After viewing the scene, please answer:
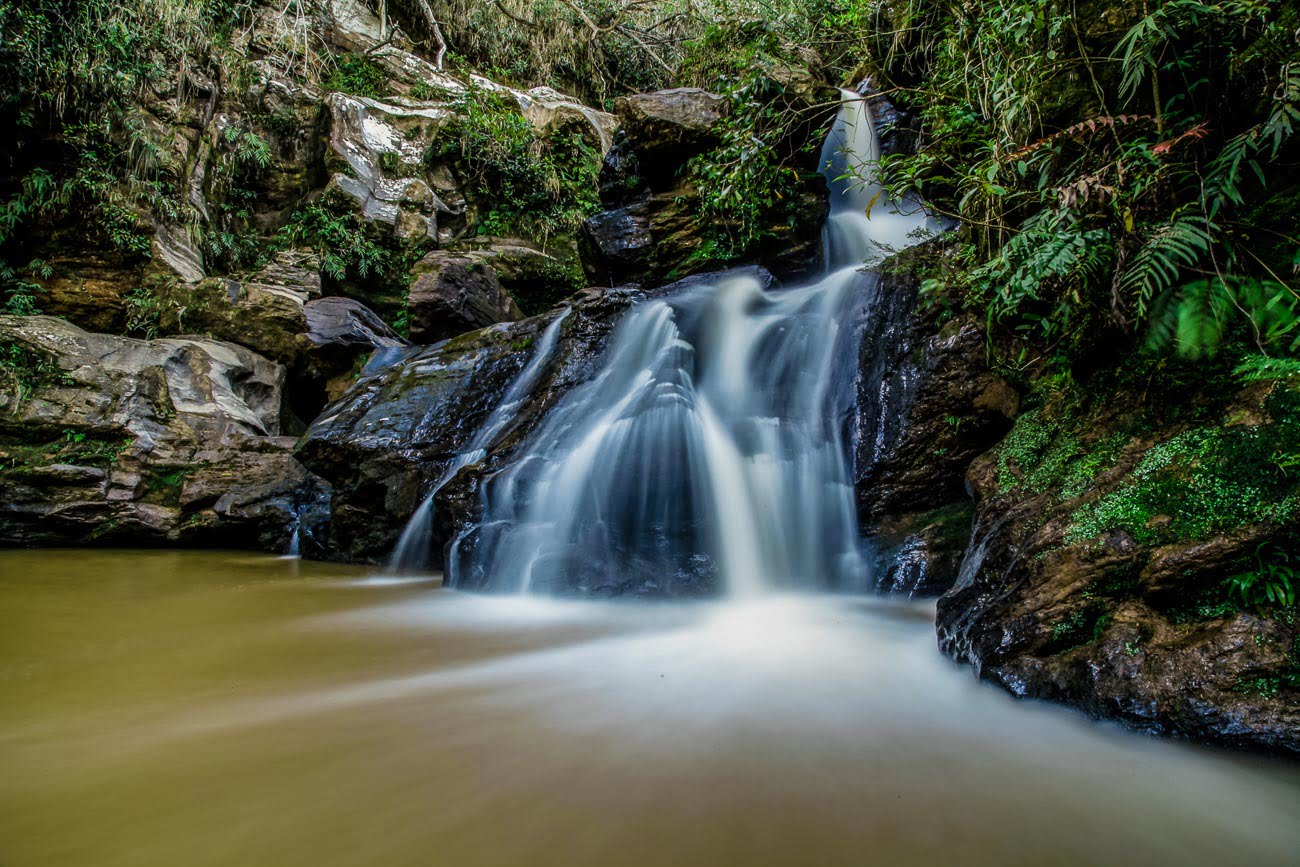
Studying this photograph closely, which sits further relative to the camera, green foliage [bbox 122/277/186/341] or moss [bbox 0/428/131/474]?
green foliage [bbox 122/277/186/341]

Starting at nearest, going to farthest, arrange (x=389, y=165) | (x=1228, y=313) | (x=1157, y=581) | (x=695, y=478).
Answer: (x=1157, y=581) → (x=1228, y=313) → (x=695, y=478) → (x=389, y=165)

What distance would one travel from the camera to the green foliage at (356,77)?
1168 centimetres

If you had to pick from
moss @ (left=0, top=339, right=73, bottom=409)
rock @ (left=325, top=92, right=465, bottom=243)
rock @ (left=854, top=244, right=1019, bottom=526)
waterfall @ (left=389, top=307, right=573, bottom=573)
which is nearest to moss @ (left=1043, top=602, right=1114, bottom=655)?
rock @ (left=854, top=244, right=1019, bottom=526)

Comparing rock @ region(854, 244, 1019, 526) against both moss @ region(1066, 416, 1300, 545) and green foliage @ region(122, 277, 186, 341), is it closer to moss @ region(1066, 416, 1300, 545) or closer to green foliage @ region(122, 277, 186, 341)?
moss @ region(1066, 416, 1300, 545)

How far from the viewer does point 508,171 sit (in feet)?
38.0

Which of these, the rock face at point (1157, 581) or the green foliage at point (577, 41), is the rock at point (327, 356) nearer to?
the green foliage at point (577, 41)

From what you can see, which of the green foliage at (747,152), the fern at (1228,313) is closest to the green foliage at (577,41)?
the green foliage at (747,152)

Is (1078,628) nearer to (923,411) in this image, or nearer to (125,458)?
(923,411)

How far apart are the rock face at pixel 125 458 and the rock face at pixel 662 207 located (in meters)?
4.81

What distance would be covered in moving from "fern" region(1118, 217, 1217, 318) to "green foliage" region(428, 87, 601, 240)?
10.2 m

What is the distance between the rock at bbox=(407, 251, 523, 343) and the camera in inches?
335

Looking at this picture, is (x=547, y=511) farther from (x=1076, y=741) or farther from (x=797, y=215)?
(x=797, y=215)

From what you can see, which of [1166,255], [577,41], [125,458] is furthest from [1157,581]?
[577,41]

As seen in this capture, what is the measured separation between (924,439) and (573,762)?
3.07 metres
